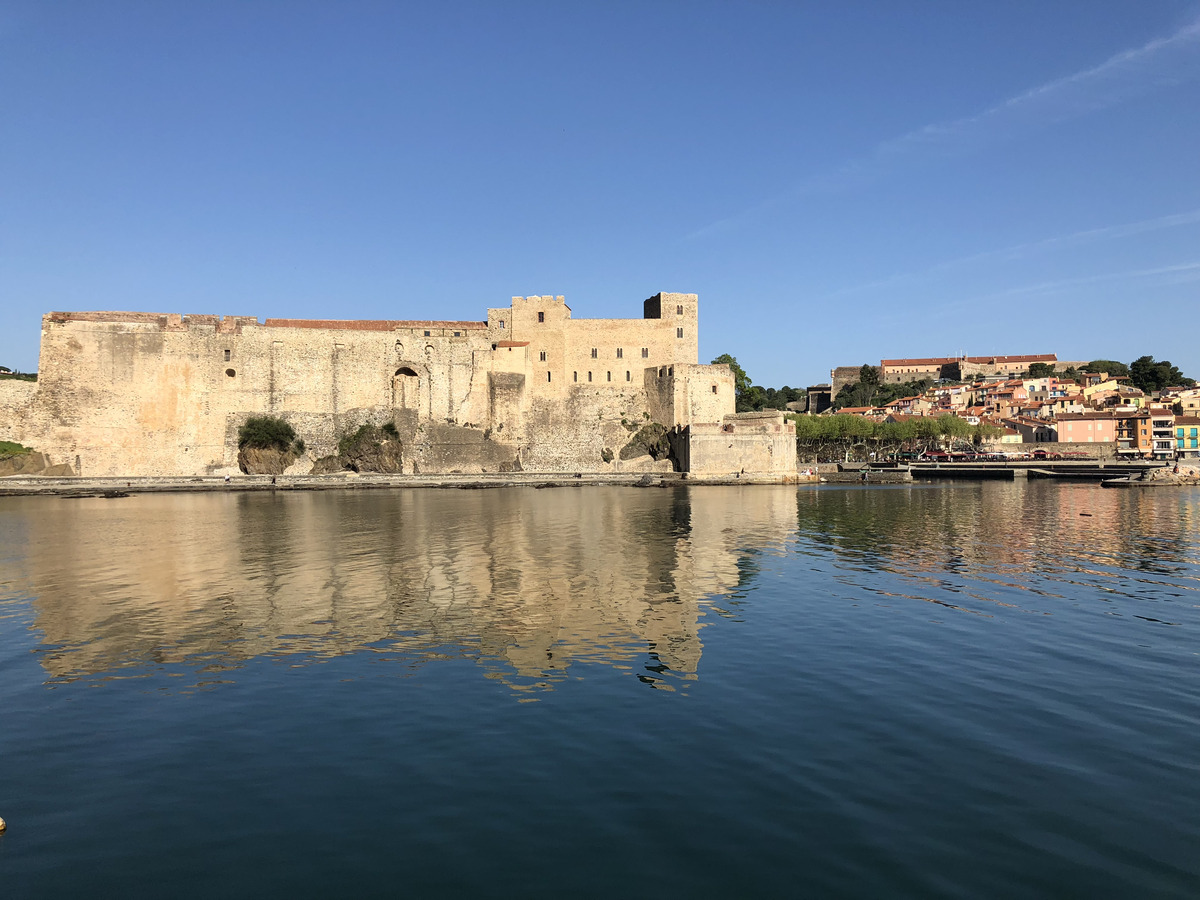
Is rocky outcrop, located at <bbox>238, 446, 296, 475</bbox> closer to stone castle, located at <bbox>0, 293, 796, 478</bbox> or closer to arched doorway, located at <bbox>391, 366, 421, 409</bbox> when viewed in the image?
stone castle, located at <bbox>0, 293, 796, 478</bbox>

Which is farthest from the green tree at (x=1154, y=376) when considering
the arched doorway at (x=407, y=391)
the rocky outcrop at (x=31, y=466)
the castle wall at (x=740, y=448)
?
the rocky outcrop at (x=31, y=466)

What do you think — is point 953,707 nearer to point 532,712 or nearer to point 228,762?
point 532,712

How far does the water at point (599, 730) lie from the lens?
14.9ft

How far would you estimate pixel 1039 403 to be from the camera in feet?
283

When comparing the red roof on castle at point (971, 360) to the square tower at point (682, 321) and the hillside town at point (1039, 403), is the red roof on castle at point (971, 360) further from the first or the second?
the square tower at point (682, 321)

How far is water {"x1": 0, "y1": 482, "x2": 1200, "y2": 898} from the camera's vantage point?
455 cm

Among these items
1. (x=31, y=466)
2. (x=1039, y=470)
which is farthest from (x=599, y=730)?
(x=1039, y=470)

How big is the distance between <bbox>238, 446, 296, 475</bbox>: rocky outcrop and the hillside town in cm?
5323

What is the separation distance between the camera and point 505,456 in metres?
50.8

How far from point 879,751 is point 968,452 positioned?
73.0 m

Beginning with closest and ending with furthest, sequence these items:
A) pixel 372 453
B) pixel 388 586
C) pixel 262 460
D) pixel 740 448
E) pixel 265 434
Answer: pixel 388 586 → pixel 265 434 → pixel 262 460 → pixel 372 453 → pixel 740 448

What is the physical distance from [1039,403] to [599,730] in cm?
9247

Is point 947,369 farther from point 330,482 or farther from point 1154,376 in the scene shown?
point 330,482

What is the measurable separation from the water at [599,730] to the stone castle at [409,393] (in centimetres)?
3309
